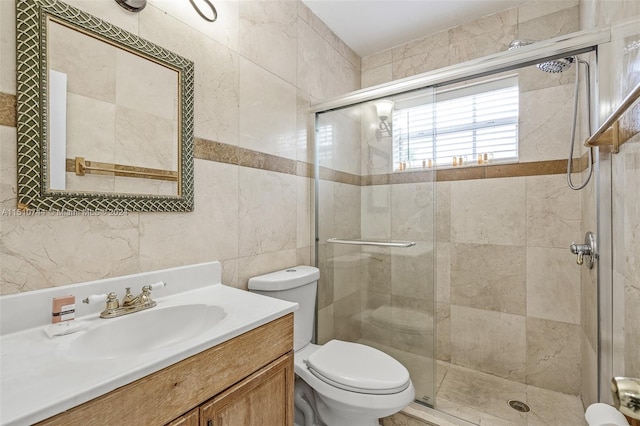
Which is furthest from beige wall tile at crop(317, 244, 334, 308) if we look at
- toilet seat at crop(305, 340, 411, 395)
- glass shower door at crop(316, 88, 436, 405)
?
toilet seat at crop(305, 340, 411, 395)

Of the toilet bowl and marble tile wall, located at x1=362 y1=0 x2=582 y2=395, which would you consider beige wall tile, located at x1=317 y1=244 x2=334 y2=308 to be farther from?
marble tile wall, located at x1=362 y1=0 x2=582 y2=395

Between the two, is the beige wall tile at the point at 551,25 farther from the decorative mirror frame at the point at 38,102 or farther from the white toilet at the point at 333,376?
the decorative mirror frame at the point at 38,102

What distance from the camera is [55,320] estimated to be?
92 centimetres

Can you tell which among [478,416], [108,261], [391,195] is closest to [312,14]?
[391,195]

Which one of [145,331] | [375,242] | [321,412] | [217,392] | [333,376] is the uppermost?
[375,242]

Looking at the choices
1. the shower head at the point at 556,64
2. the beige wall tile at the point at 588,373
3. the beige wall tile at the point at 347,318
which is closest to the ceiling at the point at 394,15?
the shower head at the point at 556,64

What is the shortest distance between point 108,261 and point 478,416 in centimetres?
201

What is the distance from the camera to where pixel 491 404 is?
1.81 meters

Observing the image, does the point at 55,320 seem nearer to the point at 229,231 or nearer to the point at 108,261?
the point at 108,261

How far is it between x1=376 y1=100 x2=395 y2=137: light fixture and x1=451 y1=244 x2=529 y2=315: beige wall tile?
3.47 feet

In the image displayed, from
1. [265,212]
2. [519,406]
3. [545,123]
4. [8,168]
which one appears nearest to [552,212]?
[545,123]

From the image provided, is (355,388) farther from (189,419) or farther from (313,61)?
(313,61)

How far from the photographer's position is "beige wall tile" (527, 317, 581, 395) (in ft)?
6.21

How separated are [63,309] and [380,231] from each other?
61.0 inches
